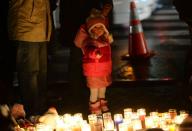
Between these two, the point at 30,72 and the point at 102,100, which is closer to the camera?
the point at 30,72

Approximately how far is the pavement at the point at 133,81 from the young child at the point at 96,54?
0.46 m

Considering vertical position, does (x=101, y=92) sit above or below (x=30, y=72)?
below

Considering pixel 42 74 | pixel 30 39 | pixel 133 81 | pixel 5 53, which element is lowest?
pixel 133 81

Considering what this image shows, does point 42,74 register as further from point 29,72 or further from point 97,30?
point 97,30

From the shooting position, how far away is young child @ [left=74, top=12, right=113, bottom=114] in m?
7.07

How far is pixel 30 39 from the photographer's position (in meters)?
6.91

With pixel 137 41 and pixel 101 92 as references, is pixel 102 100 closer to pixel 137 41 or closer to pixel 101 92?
pixel 101 92

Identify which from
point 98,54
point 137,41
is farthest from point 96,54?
point 137,41

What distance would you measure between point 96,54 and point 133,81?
8.47 ft

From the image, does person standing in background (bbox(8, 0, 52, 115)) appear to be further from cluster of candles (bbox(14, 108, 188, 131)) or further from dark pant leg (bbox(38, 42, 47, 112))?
cluster of candles (bbox(14, 108, 188, 131))

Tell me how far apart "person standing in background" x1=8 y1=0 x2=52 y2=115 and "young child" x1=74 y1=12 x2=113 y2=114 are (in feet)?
1.75

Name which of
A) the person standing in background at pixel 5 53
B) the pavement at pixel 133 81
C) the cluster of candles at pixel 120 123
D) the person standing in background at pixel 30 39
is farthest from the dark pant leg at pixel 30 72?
the cluster of candles at pixel 120 123

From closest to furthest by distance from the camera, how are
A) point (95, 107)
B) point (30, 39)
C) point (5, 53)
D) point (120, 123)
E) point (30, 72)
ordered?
point (120, 123) < point (30, 39) < point (30, 72) < point (95, 107) < point (5, 53)

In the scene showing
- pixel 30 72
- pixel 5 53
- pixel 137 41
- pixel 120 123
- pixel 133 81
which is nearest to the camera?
pixel 120 123
